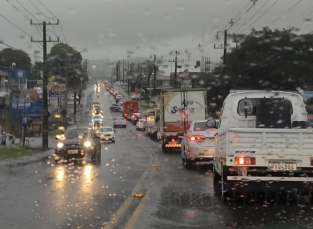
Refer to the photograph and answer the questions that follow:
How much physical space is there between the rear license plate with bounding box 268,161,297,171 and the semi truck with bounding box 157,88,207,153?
1704 cm

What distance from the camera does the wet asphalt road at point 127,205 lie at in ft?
26.3

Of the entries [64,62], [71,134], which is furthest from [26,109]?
[71,134]

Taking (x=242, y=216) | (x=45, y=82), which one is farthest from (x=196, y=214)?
(x=45, y=82)

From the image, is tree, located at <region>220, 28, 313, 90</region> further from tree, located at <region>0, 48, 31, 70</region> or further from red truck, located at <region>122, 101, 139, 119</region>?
tree, located at <region>0, 48, 31, 70</region>

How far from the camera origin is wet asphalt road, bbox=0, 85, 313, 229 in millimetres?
8016

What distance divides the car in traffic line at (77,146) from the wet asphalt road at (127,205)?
554 centimetres

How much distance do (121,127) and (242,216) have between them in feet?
184

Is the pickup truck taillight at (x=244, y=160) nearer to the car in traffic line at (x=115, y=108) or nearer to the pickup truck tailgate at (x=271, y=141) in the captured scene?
the pickup truck tailgate at (x=271, y=141)

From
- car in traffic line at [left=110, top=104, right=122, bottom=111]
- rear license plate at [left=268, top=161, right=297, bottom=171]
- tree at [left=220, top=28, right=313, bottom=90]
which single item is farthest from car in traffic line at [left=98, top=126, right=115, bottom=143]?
car in traffic line at [left=110, top=104, right=122, bottom=111]

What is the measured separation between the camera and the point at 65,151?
2088 cm

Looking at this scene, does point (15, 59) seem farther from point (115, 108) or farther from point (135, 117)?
point (135, 117)

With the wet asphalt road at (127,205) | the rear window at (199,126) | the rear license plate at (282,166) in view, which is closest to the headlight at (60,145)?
the wet asphalt road at (127,205)

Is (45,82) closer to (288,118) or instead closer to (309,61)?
(288,118)

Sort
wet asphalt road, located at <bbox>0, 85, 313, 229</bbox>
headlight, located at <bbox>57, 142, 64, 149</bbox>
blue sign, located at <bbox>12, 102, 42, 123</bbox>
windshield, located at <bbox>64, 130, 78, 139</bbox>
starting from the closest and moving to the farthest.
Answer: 1. wet asphalt road, located at <bbox>0, 85, 313, 229</bbox>
2. headlight, located at <bbox>57, 142, 64, 149</bbox>
3. windshield, located at <bbox>64, 130, 78, 139</bbox>
4. blue sign, located at <bbox>12, 102, 42, 123</bbox>
